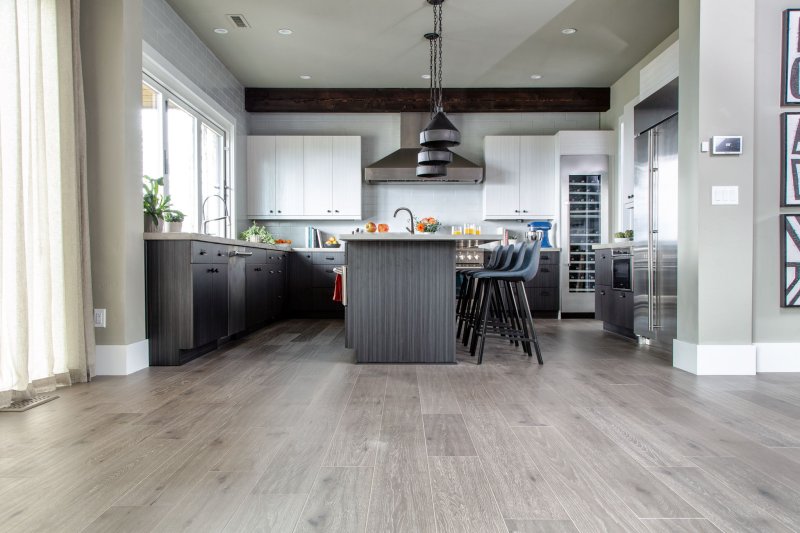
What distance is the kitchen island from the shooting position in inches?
132

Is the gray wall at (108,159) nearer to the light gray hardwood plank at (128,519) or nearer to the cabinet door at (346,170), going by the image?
the light gray hardwood plank at (128,519)

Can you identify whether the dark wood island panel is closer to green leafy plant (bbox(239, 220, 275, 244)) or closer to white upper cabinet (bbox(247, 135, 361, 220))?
green leafy plant (bbox(239, 220, 275, 244))

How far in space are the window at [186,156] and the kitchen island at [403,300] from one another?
70.6 inches

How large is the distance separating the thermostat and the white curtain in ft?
12.2

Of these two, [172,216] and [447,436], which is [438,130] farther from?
[447,436]

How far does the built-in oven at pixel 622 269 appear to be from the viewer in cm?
446

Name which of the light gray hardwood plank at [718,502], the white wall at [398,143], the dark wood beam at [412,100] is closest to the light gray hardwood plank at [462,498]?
the light gray hardwood plank at [718,502]

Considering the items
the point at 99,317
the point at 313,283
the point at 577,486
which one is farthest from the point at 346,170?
the point at 577,486

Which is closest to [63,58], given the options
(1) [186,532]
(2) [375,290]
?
(2) [375,290]

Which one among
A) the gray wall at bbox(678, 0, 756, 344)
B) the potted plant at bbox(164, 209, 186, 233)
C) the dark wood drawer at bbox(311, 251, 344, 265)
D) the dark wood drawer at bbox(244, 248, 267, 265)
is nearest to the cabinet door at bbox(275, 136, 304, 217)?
the dark wood drawer at bbox(311, 251, 344, 265)

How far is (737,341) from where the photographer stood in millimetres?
3074

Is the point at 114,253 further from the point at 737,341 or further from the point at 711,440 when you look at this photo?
the point at 737,341

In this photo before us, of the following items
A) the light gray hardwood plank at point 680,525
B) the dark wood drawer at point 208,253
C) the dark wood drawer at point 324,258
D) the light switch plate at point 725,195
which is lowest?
the light gray hardwood plank at point 680,525

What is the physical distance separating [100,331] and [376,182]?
168 inches
